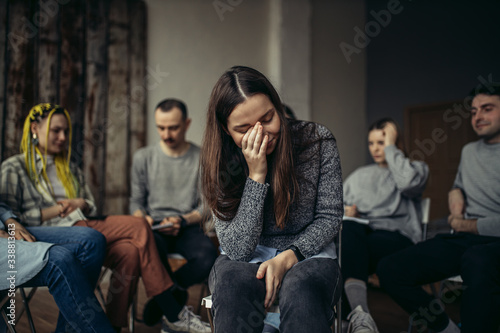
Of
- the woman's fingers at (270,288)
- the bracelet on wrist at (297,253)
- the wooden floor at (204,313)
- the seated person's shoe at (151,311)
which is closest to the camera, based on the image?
the woman's fingers at (270,288)

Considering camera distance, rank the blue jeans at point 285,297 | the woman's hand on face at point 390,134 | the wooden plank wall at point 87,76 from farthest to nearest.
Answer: the wooden plank wall at point 87,76 < the woman's hand on face at point 390,134 < the blue jeans at point 285,297

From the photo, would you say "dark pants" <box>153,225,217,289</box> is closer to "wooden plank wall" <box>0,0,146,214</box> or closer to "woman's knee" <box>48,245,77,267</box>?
"woman's knee" <box>48,245,77,267</box>

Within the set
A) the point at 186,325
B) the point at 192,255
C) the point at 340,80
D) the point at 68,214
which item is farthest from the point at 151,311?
the point at 340,80

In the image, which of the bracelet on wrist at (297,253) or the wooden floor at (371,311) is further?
the wooden floor at (371,311)

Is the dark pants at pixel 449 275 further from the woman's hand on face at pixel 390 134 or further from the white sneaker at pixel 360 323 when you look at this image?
the woman's hand on face at pixel 390 134

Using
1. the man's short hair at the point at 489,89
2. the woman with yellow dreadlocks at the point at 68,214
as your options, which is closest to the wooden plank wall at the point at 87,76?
the woman with yellow dreadlocks at the point at 68,214

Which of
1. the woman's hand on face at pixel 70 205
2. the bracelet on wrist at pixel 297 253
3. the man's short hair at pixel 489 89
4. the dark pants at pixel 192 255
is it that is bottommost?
the dark pants at pixel 192 255

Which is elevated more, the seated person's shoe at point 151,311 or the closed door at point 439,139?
the closed door at point 439,139

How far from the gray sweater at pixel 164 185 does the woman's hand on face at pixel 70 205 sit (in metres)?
0.48

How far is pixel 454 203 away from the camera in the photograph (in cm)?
202

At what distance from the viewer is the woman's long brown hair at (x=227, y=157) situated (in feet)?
4.38

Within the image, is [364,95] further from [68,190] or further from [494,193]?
[68,190]

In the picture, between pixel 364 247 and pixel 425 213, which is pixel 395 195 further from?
pixel 364 247

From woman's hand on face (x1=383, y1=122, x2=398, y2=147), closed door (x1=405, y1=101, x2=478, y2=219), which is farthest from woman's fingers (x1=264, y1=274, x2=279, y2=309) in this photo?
closed door (x1=405, y1=101, x2=478, y2=219)
